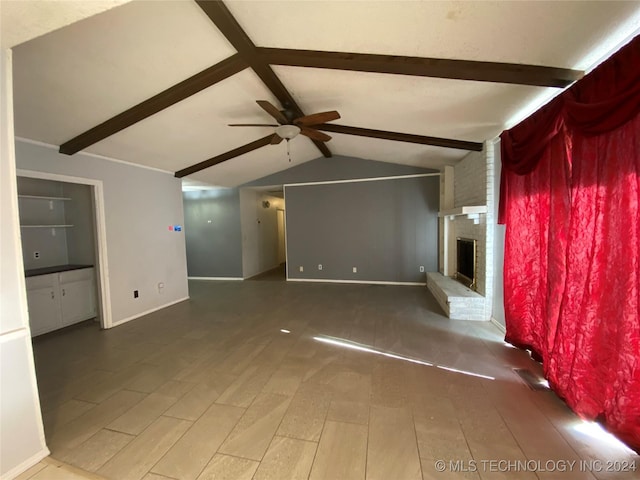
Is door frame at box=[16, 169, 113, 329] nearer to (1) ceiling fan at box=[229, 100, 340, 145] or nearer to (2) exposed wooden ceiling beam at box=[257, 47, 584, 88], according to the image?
(1) ceiling fan at box=[229, 100, 340, 145]

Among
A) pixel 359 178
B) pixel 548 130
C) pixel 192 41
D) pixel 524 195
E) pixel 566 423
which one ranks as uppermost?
pixel 192 41

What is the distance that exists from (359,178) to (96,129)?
15.6 ft

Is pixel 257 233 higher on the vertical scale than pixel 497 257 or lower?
higher

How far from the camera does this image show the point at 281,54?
7.93ft

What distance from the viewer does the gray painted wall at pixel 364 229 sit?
5812 mm

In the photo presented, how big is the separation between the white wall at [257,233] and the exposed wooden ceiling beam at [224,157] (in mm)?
1928

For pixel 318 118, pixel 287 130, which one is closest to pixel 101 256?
pixel 287 130

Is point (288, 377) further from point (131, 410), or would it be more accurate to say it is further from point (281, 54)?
point (281, 54)

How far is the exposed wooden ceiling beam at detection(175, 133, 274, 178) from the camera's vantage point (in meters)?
4.69

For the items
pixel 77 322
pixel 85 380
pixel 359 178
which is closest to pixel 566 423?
pixel 85 380

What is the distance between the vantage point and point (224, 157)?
15.9 ft

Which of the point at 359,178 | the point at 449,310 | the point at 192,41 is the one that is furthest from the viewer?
the point at 359,178

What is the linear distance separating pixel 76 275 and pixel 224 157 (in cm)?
296

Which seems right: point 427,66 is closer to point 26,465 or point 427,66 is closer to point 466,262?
point 466,262
